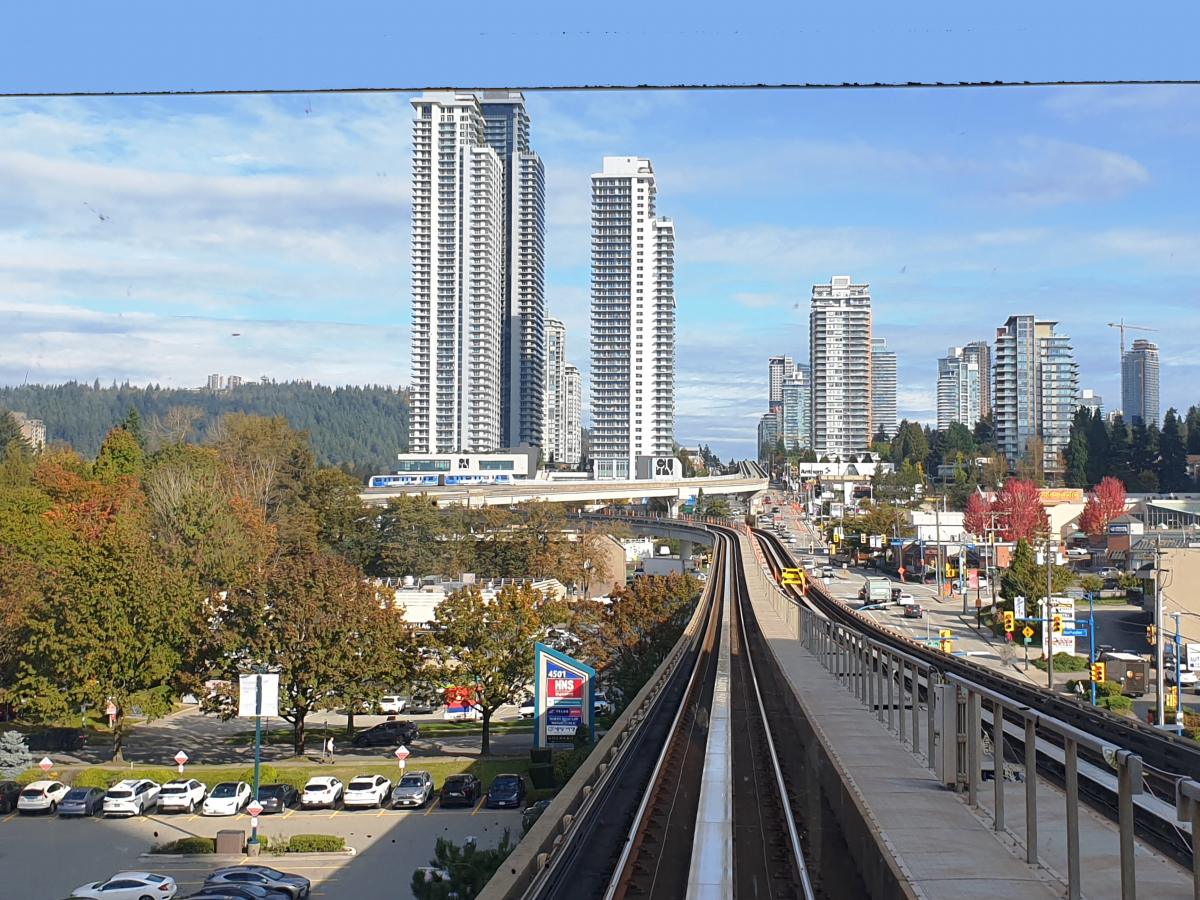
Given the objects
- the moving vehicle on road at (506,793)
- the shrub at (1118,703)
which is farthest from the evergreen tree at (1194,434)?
the moving vehicle on road at (506,793)

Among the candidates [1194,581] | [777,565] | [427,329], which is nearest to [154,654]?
[1194,581]

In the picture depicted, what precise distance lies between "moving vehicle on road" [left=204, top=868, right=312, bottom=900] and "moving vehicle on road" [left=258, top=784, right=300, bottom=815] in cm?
690

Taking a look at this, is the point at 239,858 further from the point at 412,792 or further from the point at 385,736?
the point at 385,736

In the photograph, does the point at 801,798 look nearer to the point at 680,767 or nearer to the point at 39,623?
the point at 680,767

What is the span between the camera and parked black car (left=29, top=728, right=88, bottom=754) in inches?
1281

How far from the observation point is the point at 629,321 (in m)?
171

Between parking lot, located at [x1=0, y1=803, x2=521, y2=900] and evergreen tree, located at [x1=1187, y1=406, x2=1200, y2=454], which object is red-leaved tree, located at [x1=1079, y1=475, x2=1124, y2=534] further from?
parking lot, located at [x1=0, y1=803, x2=521, y2=900]

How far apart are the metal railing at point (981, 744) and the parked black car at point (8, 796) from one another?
21.8m

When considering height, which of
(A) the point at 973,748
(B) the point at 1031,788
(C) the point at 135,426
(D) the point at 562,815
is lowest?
(D) the point at 562,815

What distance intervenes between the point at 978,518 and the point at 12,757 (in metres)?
71.5

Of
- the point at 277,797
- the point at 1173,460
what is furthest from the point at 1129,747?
the point at 1173,460

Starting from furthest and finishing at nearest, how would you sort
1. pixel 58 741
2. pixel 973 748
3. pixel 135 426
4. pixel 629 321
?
1. pixel 629 321
2. pixel 135 426
3. pixel 58 741
4. pixel 973 748

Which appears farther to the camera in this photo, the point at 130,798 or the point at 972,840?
the point at 130,798

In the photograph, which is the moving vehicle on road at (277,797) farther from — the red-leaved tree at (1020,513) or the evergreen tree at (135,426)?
the red-leaved tree at (1020,513)
